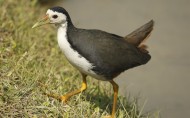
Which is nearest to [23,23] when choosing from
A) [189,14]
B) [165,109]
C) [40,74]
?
[40,74]

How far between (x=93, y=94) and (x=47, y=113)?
1091 mm

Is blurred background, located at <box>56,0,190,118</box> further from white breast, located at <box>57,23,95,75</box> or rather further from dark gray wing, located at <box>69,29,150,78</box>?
white breast, located at <box>57,23,95,75</box>

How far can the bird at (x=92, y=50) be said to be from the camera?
17.8 feet

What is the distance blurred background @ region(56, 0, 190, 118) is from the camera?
7.83 m

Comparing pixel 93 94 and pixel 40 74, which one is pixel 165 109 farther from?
pixel 40 74

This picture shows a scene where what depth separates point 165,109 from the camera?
760 cm

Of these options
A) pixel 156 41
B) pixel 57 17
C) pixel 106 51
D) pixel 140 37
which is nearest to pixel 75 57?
pixel 106 51

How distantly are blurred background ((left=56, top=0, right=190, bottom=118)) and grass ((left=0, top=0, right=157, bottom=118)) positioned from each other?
0.91 metres

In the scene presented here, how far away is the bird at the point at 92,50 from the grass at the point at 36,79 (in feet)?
0.72

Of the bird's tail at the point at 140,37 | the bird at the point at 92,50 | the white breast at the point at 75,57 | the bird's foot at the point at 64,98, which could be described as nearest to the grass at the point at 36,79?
the bird's foot at the point at 64,98

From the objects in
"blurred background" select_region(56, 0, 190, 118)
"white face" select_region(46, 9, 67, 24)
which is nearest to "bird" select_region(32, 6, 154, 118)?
"white face" select_region(46, 9, 67, 24)

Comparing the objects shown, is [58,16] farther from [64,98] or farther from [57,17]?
[64,98]

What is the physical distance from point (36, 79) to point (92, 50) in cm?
74

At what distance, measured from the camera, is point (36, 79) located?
19.2ft
